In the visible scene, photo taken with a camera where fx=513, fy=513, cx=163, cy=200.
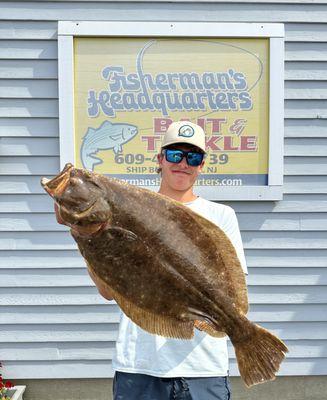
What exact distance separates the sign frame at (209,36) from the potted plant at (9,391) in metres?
1.96

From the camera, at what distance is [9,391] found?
14.5 feet

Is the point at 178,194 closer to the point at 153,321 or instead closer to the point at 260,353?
the point at 153,321

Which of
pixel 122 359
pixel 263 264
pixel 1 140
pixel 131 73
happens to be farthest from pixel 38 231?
pixel 122 359

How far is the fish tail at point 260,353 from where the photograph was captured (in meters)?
2.02

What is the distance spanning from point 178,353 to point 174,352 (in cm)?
2

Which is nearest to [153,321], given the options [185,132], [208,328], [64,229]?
[208,328]

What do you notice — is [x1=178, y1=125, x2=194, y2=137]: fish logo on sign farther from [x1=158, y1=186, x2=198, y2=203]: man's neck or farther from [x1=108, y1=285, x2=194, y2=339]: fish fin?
[x1=108, y1=285, x2=194, y2=339]: fish fin

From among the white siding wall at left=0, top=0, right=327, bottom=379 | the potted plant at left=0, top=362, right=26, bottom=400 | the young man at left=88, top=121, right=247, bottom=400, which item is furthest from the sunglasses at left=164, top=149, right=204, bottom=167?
the potted plant at left=0, top=362, right=26, bottom=400

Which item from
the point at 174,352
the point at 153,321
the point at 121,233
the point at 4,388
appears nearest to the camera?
the point at 121,233

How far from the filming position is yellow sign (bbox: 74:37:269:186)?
436 centimetres

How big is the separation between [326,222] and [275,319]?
0.98 m

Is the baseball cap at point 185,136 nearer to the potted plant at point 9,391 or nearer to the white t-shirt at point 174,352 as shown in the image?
the white t-shirt at point 174,352

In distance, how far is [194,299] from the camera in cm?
205

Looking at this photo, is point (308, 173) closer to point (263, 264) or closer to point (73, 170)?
point (263, 264)
